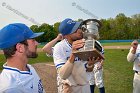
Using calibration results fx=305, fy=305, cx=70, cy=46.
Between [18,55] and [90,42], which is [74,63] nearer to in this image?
[90,42]

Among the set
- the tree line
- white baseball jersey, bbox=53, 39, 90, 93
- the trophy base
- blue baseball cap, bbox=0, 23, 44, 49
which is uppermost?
blue baseball cap, bbox=0, 23, 44, 49

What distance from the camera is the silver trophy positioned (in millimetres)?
4191

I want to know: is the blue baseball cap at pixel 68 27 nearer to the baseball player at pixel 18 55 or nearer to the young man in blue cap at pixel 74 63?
the young man in blue cap at pixel 74 63

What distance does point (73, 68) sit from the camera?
4910 millimetres

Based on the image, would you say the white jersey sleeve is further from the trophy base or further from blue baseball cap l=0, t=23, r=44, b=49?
blue baseball cap l=0, t=23, r=44, b=49

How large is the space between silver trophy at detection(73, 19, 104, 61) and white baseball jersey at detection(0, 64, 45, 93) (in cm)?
85

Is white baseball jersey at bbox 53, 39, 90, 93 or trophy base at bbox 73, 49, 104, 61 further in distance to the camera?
white baseball jersey at bbox 53, 39, 90, 93

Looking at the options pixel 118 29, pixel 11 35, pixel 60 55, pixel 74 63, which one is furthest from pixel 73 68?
pixel 118 29

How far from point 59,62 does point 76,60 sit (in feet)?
0.93

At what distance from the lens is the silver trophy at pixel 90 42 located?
4191mm

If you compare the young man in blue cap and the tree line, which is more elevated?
the young man in blue cap

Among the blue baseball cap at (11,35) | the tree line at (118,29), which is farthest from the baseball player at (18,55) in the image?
the tree line at (118,29)

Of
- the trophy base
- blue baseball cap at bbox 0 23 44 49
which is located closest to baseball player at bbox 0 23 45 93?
blue baseball cap at bbox 0 23 44 49

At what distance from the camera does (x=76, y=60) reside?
4.91 m
